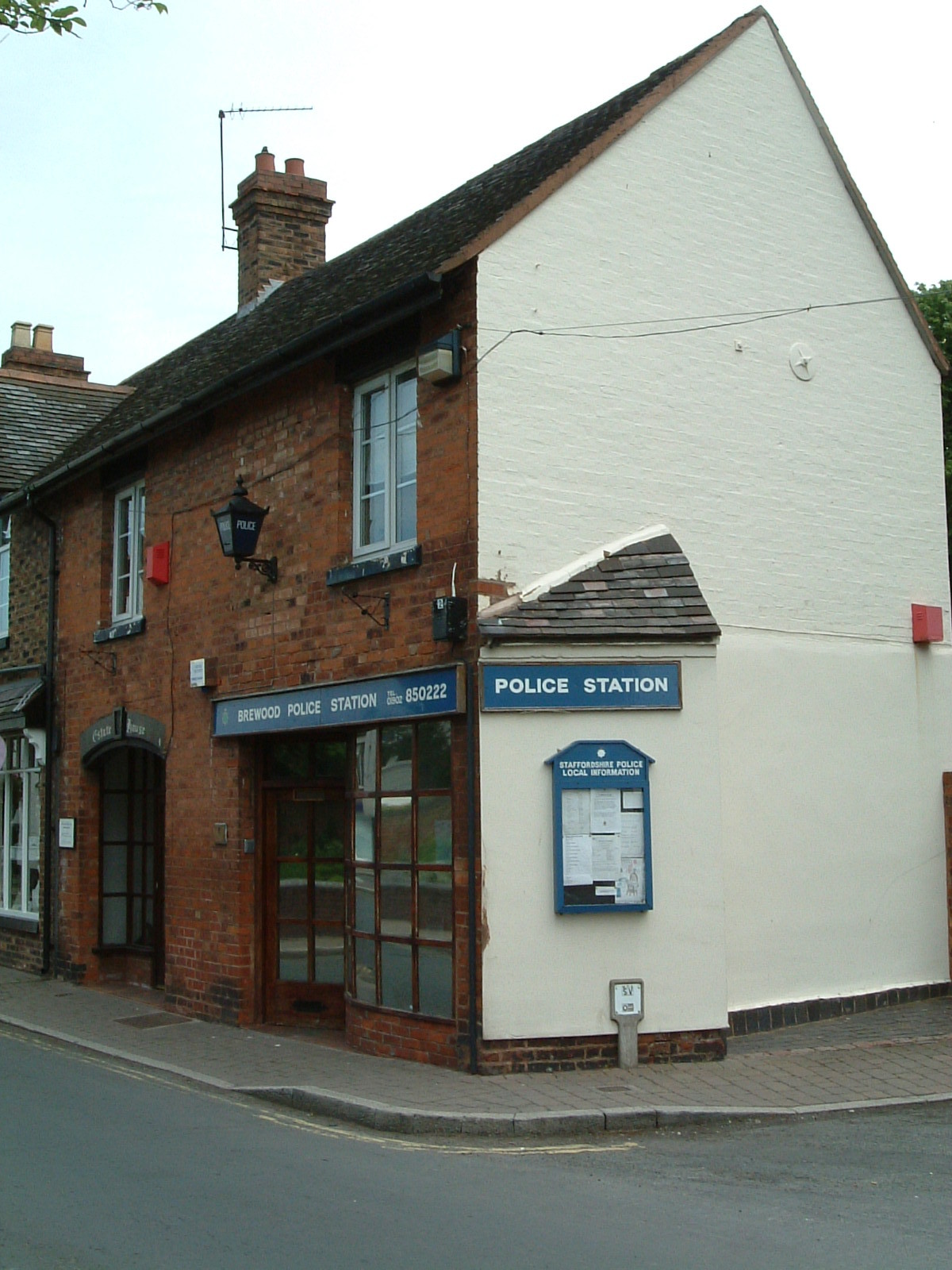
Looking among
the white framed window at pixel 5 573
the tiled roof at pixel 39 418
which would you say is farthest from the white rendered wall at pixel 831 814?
the tiled roof at pixel 39 418

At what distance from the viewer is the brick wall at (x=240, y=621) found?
1062 cm

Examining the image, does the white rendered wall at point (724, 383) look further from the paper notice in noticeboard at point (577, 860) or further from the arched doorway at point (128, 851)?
the arched doorway at point (128, 851)

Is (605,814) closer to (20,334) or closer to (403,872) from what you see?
(403,872)

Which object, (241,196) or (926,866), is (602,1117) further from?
(241,196)

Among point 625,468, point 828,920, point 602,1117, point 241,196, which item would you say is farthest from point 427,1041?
point 241,196

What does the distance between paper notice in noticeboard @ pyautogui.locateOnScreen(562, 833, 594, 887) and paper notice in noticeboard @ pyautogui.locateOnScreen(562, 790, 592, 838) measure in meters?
0.05

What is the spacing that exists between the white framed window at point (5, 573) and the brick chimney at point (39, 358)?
202 inches

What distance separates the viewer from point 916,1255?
227 inches

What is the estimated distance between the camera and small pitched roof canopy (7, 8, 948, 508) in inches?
429

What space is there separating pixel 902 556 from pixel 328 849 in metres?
5.93

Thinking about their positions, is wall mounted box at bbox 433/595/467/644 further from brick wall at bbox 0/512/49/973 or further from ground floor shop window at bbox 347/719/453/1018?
brick wall at bbox 0/512/49/973

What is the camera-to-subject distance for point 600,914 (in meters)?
10.0

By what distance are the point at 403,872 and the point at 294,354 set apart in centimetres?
450

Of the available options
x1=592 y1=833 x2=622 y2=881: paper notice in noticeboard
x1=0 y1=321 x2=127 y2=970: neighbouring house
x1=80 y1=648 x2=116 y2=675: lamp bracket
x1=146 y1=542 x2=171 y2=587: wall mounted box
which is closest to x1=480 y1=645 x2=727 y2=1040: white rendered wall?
x1=592 y1=833 x2=622 y2=881: paper notice in noticeboard
